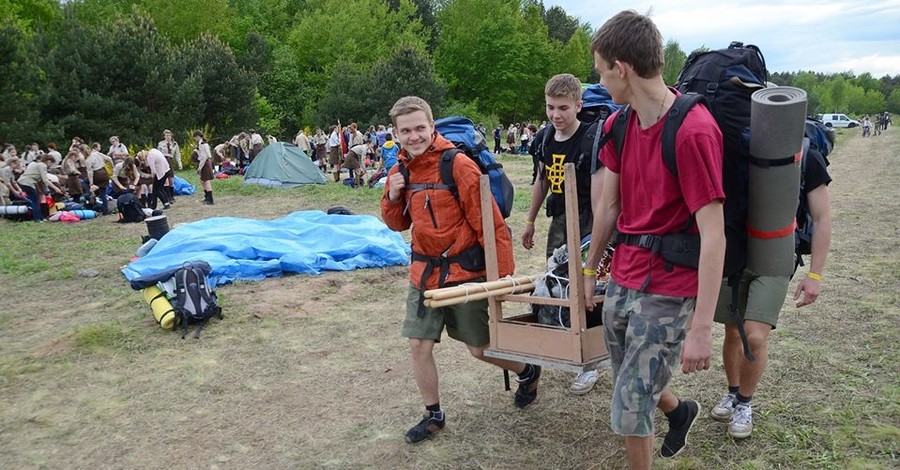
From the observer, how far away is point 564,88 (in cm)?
400

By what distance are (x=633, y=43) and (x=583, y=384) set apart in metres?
2.58

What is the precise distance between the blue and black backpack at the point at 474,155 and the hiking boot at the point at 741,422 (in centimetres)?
161

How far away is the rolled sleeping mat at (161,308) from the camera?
6.09 m

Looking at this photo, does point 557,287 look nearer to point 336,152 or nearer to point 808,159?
point 808,159

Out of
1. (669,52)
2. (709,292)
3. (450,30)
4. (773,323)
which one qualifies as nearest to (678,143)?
(709,292)

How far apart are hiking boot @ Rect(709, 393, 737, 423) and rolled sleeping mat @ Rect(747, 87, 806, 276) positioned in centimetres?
126

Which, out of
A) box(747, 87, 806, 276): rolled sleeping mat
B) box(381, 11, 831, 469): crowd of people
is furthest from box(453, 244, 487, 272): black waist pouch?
box(747, 87, 806, 276): rolled sleeping mat

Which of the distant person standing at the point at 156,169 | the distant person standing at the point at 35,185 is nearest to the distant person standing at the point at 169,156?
the distant person standing at the point at 156,169

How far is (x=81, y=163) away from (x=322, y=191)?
5.82m

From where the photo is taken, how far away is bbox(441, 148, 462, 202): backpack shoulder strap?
3.55 meters

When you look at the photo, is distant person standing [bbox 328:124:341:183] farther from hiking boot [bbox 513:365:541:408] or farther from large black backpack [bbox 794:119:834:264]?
large black backpack [bbox 794:119:834:264]

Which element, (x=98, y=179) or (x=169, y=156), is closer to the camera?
(x=98, y=179)

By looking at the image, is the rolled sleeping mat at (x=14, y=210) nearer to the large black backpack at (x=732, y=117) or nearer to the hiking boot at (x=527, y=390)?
the hiking boot at (x=527, y=390)

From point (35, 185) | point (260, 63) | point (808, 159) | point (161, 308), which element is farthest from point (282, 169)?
point (260, 63)
